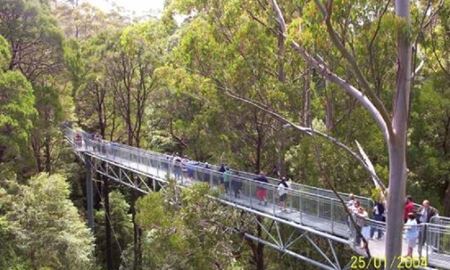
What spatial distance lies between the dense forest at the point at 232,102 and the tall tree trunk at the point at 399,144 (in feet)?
0.18

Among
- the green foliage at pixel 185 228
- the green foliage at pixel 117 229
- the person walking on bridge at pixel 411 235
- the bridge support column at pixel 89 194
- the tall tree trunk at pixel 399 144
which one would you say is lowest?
the green foliage at pixel 117 229

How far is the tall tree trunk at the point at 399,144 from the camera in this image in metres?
6.41

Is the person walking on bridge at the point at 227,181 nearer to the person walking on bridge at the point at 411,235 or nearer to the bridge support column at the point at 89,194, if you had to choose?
the person walking on bridge at the point at 411,235

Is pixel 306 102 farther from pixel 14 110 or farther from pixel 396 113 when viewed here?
pixel 14 110

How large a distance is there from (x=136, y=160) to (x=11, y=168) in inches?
177

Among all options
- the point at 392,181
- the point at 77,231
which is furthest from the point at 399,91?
the point at 77,231

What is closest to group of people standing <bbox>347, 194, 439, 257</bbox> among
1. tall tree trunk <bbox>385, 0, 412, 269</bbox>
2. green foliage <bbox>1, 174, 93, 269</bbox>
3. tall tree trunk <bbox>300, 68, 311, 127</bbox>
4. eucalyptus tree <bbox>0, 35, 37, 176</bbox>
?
tall tree trunk <bbox>385, 0, 412, 269</bbox>

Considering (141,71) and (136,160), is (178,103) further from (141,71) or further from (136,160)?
(136,160)

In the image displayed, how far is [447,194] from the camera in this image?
15805 millimetres

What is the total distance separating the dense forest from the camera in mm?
8352

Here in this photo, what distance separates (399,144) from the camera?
6.70 m

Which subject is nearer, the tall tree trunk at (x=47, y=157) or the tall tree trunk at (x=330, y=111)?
the tall tree trunk at (x=330, y=111)

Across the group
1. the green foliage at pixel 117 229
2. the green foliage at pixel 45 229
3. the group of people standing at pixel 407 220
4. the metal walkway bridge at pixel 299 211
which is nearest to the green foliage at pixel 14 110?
the green foliage at pixel 45 229

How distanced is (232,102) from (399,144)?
10.0 meters
